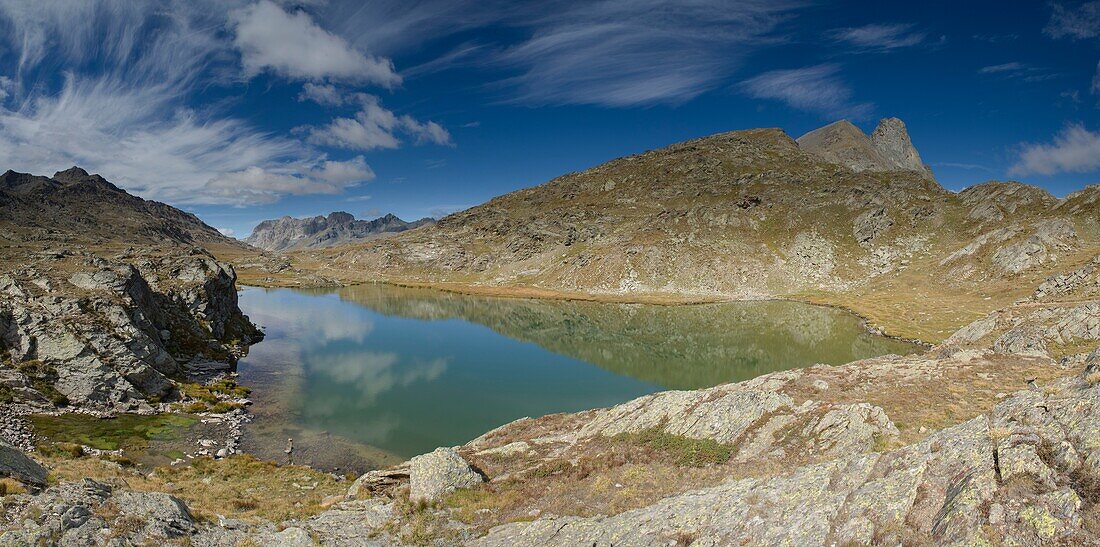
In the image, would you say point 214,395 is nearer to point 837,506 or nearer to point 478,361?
point 478,361

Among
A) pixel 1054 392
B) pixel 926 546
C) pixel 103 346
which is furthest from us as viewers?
pixel 103 346

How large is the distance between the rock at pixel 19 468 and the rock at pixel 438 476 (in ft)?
47.0

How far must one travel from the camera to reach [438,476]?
22672 millimetres

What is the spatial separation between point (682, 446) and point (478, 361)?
50.3m

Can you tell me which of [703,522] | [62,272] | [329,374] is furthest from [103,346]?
[703,522]

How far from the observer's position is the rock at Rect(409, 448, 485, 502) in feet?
72.5

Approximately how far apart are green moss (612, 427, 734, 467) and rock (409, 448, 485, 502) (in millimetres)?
9289

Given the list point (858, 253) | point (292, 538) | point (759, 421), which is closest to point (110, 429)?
point (292, 538)

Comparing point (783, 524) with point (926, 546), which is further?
point (783, 524)

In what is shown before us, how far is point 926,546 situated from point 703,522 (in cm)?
616

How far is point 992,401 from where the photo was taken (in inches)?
854

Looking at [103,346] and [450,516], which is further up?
[103,346]

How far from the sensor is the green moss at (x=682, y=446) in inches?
882

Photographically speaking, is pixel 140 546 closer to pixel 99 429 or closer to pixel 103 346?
pixel 99 429
